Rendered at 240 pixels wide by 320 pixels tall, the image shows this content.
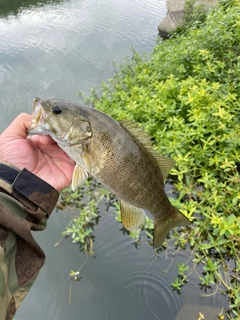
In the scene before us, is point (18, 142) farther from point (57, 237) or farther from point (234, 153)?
point (234, 153)

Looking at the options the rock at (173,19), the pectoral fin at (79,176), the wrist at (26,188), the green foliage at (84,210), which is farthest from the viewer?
the rock at (173,19)

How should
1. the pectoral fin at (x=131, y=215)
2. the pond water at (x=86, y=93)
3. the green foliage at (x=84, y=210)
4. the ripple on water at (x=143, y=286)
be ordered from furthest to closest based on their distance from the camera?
the green foliage at (x=84, y=210)
the pond water at (x=86, y=93)
the ripple on water at (x=143, y=286)
the pectoral fin at (x=131, y=215)

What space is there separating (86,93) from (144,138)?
13.6 ft

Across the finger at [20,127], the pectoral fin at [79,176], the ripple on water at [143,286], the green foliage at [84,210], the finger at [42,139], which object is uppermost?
the finger at [20,127]

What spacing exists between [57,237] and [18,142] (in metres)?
1.81

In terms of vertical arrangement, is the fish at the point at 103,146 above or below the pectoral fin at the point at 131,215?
above

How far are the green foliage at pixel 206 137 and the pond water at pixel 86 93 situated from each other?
0.71 feet

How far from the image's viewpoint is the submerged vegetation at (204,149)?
2605mm

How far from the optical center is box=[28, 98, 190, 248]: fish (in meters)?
1.64

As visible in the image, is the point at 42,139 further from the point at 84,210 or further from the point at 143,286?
the point at 143,286

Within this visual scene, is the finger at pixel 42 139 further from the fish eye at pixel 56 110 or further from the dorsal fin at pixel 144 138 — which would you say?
the dorsal fin at pixel 144 138

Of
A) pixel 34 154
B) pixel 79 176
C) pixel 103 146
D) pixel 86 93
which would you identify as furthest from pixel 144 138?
pixel 86 93

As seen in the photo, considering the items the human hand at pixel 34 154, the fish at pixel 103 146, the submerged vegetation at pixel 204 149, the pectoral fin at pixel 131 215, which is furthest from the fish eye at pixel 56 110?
the submerged vegetation at pixel 204 149

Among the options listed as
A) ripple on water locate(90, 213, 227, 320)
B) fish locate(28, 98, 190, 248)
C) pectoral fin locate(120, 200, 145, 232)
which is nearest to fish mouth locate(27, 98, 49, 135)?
fish locate(28, 98, 190, 248)
